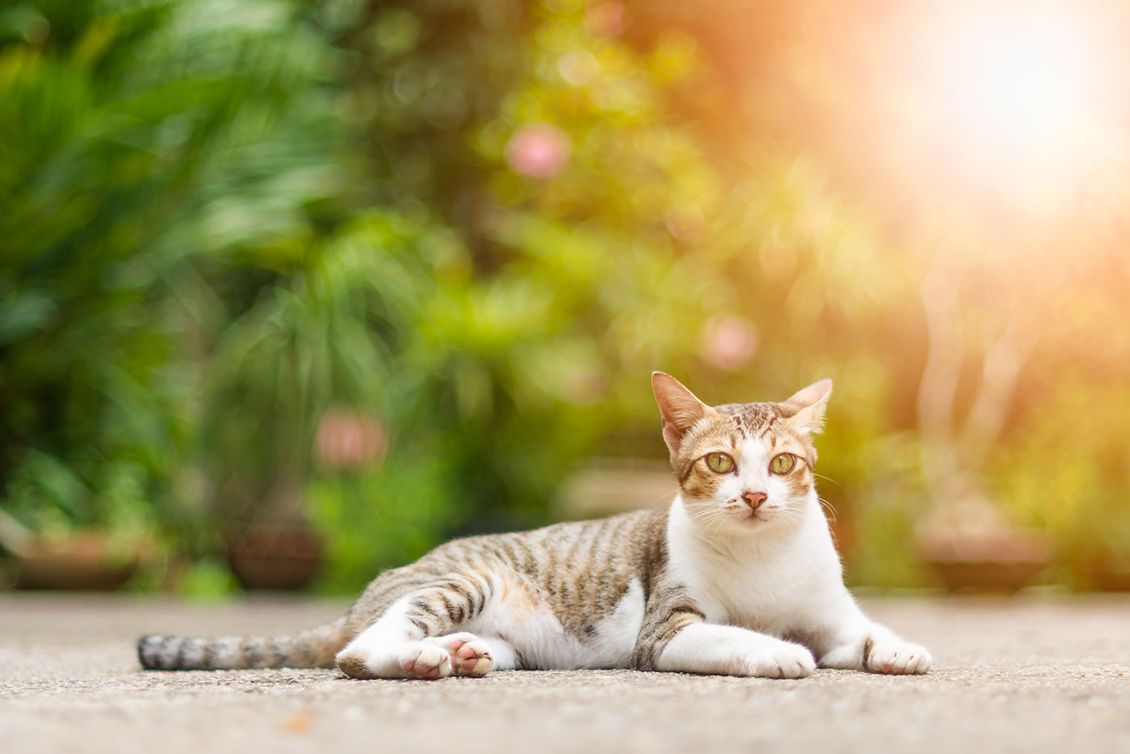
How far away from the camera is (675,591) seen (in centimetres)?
240

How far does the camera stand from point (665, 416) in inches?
102

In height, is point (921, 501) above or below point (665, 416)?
below

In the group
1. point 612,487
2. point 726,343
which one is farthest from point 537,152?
point 612,487

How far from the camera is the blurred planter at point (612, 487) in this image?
612cm

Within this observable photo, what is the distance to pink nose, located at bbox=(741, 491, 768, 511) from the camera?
2.32m

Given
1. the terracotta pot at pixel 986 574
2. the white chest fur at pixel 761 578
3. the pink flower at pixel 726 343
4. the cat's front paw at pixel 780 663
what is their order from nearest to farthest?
the cat's front paw at pixel 780 663
the white chest fur at pixel 761 578
the pink flower at pixel 726 343
the terracotta pot at pixel 986 574

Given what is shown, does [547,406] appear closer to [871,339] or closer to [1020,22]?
[871,339]

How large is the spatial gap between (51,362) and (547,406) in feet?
7.26

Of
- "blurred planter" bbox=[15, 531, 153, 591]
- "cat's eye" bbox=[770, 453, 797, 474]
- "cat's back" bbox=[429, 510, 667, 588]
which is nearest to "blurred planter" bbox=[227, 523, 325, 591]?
"blurred planter" bbox=[15, 531, 153, 591]

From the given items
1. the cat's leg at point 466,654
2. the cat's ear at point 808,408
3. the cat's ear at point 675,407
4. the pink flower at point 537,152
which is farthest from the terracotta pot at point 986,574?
the cat's leg at point 466,654

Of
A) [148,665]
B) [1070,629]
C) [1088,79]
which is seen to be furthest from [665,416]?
[1088,79]

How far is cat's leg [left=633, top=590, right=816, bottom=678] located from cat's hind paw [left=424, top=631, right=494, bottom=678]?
0.33 meters

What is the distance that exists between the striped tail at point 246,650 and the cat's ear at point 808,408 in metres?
0.99

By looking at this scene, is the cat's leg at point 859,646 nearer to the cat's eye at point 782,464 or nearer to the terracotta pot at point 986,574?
the cat's eye at point 782,464
